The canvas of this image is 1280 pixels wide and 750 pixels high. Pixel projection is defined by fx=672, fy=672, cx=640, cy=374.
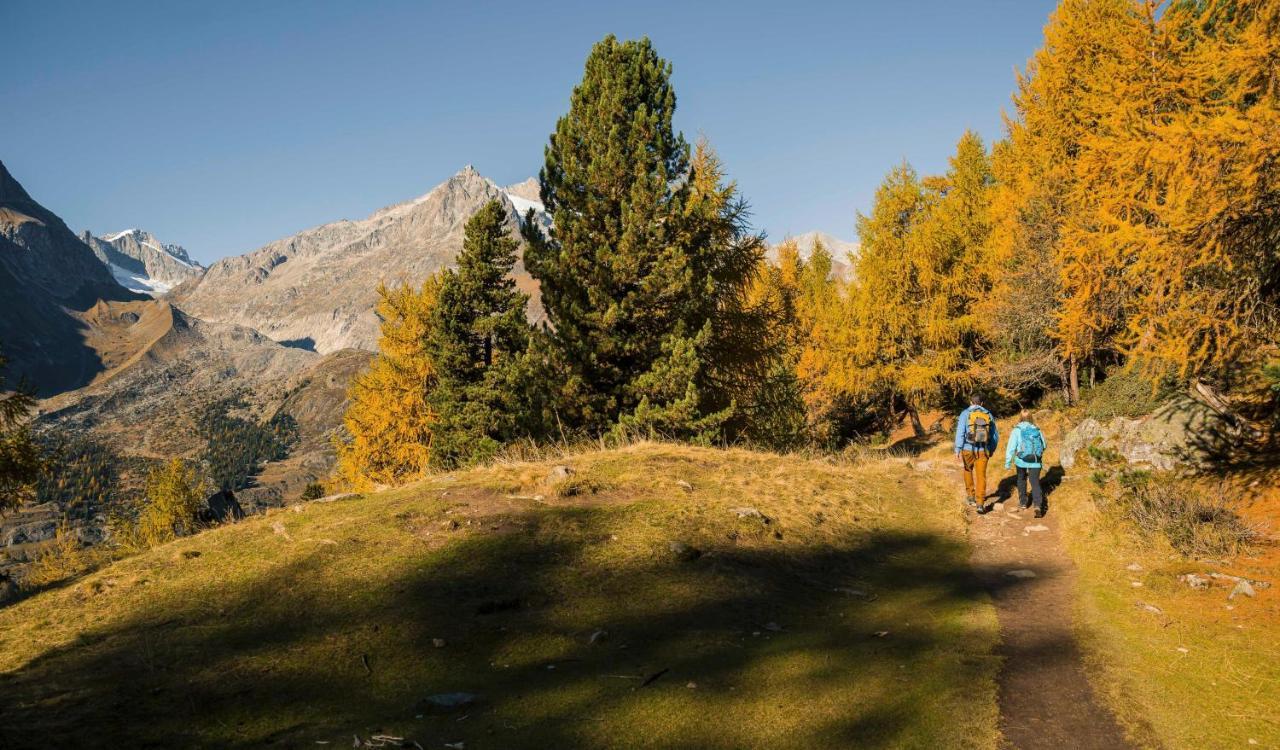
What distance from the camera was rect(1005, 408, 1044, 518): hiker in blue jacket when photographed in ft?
42.9

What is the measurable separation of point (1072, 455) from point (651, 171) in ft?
43.0

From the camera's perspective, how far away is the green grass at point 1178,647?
515 cm

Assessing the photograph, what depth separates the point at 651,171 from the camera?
62.3 feet

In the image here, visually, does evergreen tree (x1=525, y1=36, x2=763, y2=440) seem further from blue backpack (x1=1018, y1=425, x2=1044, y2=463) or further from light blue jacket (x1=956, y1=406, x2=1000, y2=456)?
blue backpack (x1=1018, y1=425, x2=1044, y2=463)

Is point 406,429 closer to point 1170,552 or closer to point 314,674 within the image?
point 314,674

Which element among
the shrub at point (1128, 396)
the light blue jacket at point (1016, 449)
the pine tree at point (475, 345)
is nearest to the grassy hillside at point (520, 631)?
the light blue jacket at point (1016, 449)

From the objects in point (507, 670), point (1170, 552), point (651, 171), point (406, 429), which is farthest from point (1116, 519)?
point (406, 429)

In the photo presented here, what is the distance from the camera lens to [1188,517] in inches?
386

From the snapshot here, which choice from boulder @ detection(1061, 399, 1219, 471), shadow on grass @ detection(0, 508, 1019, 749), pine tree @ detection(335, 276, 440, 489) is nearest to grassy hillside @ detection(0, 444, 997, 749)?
shadow on grass @ detection(0, 508, 1019, 749)

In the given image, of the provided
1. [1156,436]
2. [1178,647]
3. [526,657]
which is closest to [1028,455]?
[1156,436]

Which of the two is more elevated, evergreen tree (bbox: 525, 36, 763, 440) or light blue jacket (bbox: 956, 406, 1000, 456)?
evergreen tree (bbox: 525, 36, 763, 440)

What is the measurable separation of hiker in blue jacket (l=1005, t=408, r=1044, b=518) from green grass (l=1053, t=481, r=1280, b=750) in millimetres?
3140

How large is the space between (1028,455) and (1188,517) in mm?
3398

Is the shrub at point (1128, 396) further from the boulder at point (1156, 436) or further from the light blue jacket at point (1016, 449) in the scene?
the light blue jacket at point (1016, 449)
